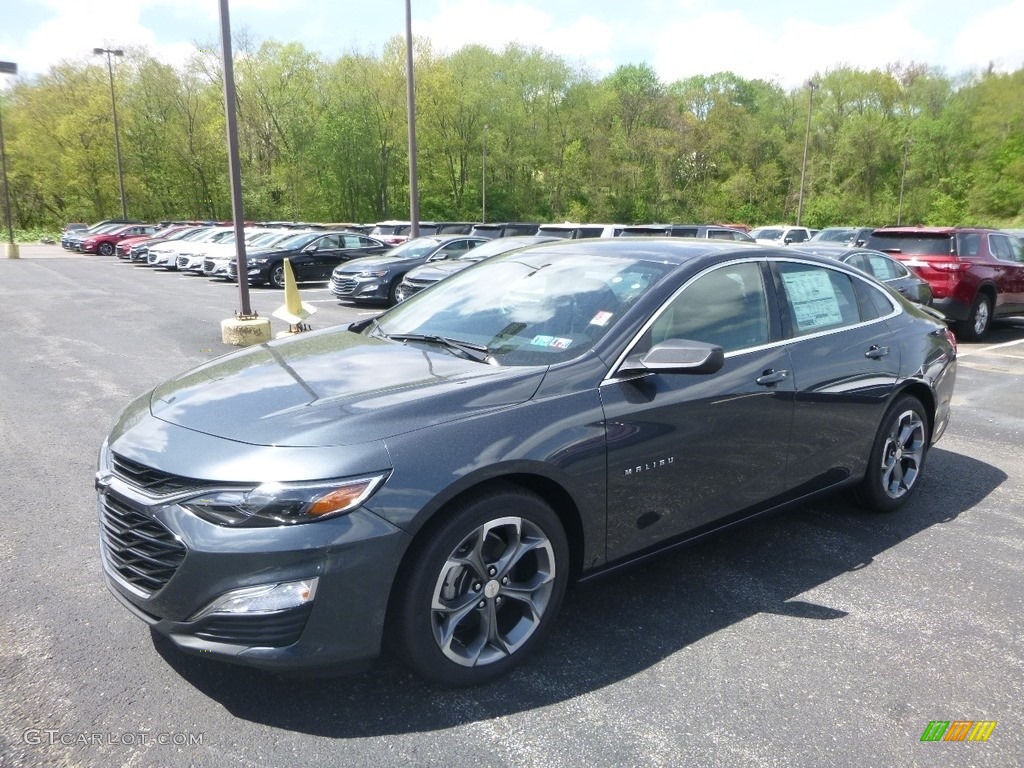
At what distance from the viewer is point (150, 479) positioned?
2.62 meters

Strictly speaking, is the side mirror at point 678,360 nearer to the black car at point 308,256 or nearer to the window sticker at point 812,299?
the window sticker at point 812,299

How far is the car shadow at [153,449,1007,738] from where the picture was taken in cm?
269

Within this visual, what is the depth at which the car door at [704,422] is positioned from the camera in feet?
10.3

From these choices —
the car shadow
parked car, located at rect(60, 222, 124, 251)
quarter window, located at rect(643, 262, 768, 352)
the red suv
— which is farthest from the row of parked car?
parked car, located at rect(60, 222, 124, 251)

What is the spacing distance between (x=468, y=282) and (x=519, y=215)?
2702 inches

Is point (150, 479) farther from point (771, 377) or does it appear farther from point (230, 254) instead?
point (230, 254)

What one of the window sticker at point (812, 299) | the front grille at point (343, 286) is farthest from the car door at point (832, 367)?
the front grille at point (343, 286)

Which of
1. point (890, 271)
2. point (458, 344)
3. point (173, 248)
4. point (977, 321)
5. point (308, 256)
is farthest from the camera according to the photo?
point (173, 248)

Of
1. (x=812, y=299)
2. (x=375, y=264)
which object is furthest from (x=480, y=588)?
(x=375, y=264)

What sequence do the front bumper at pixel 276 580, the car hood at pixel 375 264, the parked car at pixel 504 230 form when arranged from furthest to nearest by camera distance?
the parked car at pixel 504 230, the car hood at pixel 375 264, the front bumper at pixel 276 580

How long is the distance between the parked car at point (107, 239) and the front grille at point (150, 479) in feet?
125

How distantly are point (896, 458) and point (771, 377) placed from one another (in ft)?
4.77

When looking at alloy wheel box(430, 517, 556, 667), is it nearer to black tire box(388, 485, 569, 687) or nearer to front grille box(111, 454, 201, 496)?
black tire box(388, 485, 569, 687)

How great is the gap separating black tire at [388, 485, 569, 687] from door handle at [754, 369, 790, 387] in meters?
1.33
